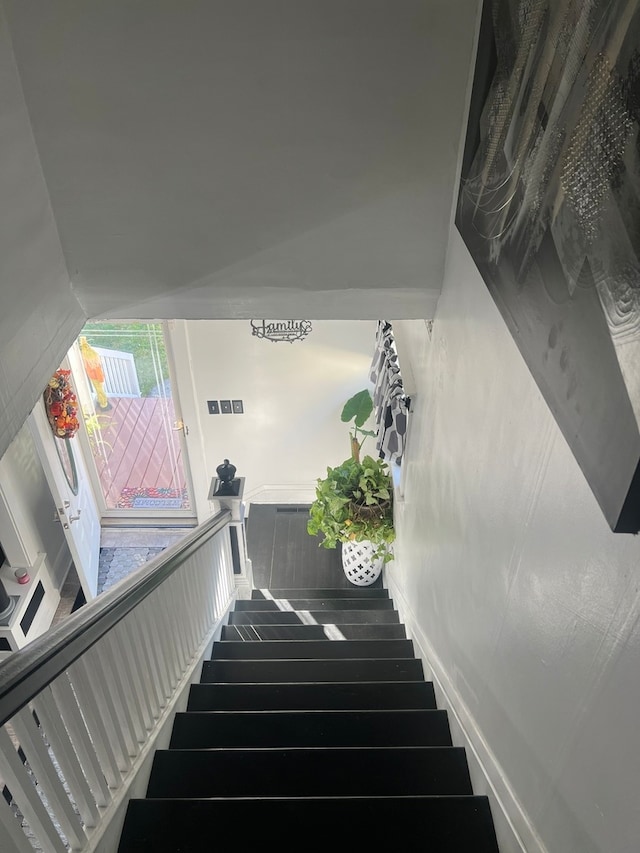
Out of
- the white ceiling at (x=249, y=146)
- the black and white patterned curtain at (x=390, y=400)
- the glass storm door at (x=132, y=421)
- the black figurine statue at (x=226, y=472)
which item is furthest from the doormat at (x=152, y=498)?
the white ceiling at (x=249, y=146)

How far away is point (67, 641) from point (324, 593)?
2794mm

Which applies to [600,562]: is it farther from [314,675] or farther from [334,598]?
[334,598]

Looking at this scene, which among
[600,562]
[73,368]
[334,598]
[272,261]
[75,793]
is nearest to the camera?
[600,562]

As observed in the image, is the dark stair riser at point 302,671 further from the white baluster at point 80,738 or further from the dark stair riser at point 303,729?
the white baluster at point 80,738

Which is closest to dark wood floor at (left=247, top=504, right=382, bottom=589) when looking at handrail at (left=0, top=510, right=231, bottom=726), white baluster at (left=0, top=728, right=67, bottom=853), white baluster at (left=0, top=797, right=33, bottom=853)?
handrail at (left=0, top=510, right=231, bottom=726)

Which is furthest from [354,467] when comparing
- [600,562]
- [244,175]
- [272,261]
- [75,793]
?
[600,562]

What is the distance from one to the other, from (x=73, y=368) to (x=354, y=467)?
219 centimetres

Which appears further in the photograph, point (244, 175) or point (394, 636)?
point (394, 636)

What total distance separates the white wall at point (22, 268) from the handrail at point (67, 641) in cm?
47

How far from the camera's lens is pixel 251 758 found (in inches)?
71.3

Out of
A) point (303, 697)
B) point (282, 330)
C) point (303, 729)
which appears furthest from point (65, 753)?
point (282, 330)

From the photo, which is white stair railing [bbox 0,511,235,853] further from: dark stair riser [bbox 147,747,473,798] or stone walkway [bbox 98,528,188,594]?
stone walkway [bbox 98,528,188,594]

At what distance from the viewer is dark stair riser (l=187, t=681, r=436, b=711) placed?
87.4 inches

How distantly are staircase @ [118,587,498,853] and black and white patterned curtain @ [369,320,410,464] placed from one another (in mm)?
1004
